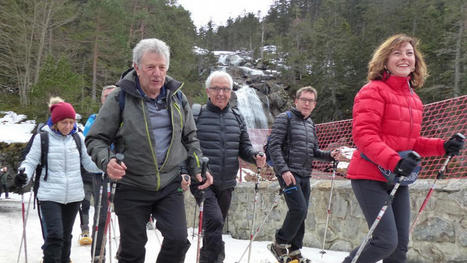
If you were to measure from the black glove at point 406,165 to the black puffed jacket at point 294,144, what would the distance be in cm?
203

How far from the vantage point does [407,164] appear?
2268mm

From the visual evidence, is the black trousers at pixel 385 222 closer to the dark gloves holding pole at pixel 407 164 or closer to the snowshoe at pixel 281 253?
the dark gloves holding pole at pixel 407 164

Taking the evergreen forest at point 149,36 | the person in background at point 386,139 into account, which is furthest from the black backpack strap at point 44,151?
the evergreen forest at point 149,36

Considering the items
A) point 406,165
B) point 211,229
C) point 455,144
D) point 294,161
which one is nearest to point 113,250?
point 211,229

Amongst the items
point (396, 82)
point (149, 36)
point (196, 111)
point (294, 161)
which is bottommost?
point (294, 161)

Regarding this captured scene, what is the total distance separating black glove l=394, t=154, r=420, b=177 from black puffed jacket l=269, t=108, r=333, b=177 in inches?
79.9

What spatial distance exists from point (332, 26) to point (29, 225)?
3484cm

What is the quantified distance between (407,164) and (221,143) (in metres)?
2.01

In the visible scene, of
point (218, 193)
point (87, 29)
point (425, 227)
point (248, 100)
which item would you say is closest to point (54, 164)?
point (218, 193)

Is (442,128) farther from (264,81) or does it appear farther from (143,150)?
(264,81)

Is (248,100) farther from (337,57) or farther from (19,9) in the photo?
(19,9)

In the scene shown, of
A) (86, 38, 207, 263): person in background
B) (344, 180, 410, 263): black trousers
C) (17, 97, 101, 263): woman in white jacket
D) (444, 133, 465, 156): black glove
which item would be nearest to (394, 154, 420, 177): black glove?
(344, 180, 410, 263): black trousers

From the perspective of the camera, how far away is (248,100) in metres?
31.2

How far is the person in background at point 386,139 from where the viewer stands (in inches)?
99.4
